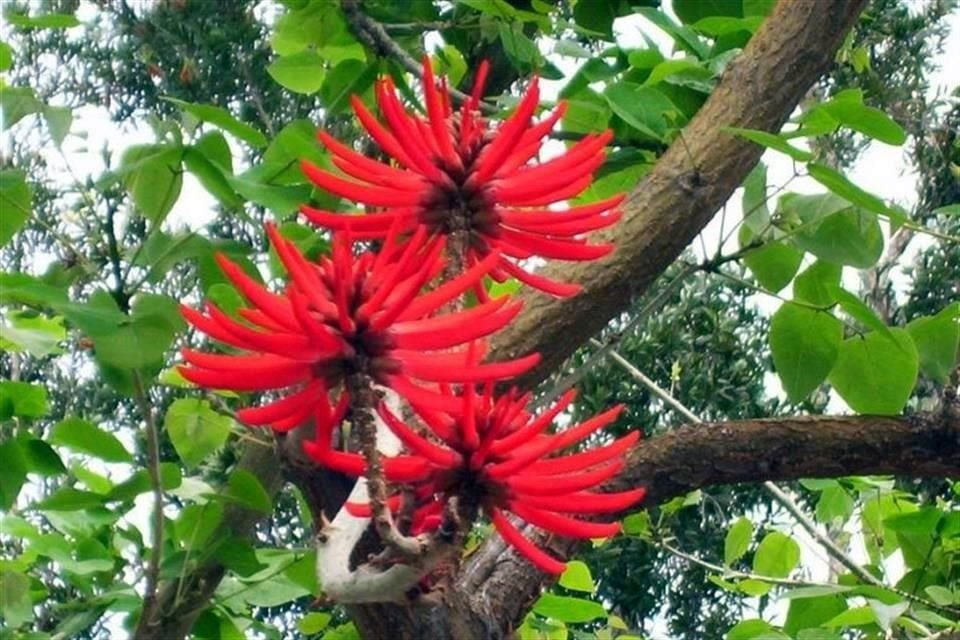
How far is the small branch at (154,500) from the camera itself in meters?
0.93

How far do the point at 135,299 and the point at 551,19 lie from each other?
45cm

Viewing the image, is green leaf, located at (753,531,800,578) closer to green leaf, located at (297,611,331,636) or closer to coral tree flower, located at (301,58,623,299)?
green leaf, located at (297,611,331,636)

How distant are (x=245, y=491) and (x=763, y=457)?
339 millimetres

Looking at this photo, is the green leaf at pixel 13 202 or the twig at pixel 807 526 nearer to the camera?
the green leaf at pixel 13 202

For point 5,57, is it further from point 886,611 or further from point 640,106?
point 886,611

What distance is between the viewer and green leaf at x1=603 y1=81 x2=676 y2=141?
37.4 inches

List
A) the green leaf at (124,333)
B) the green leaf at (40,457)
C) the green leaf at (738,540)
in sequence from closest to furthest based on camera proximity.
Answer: the green leaf at (124,333) → the green leaf at (40,457) → the green leaf at (738,540)

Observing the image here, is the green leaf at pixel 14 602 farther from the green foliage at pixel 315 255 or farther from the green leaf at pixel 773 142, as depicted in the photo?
the green leaf at pixel 773 142

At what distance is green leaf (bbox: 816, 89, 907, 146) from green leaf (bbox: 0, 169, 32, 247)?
0.47 metres

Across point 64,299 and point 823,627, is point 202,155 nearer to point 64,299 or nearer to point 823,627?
point 64,299

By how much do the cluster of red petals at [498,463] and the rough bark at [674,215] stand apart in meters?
0.31

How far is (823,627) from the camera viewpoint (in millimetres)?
1251

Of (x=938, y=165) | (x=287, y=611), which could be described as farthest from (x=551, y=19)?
(x=938, y=165)

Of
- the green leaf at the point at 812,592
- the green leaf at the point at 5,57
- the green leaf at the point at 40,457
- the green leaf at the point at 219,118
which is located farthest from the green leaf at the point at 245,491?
the green leaf at the point at 812,592
